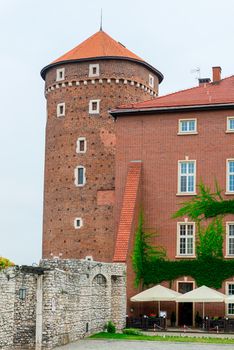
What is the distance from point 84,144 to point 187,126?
13.6 meters

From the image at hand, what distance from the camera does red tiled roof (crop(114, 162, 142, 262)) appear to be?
123 feet

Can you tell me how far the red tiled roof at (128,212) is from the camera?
37.4 m

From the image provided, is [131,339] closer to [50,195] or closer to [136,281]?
[136,281]

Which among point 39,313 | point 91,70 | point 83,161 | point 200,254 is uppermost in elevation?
point 91,70

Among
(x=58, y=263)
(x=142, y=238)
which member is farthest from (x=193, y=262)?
(x=58, y=263)

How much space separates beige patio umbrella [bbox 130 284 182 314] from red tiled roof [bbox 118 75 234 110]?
9.71m

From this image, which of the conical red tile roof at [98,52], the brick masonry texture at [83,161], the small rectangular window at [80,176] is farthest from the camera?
the conical red tile roof at [98,52]

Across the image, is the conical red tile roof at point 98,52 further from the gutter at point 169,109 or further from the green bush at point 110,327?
the green bush at point 110,327

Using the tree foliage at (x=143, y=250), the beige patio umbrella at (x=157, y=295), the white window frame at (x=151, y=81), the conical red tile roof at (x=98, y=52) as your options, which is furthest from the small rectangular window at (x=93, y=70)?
the beige patio umbrella at (x=157, y=295)

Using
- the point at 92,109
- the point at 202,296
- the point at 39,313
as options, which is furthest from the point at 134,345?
the point at 92,109

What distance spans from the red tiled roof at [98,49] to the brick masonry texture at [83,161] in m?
0.88

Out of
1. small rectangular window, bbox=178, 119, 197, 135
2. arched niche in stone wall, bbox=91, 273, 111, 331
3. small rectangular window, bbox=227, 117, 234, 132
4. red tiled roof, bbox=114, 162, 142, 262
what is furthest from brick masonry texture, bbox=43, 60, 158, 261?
arched niche in stone wall, bbox=91, 273, 111, 331

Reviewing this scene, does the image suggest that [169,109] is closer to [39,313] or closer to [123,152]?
[123,152]

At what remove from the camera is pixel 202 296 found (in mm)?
35219
